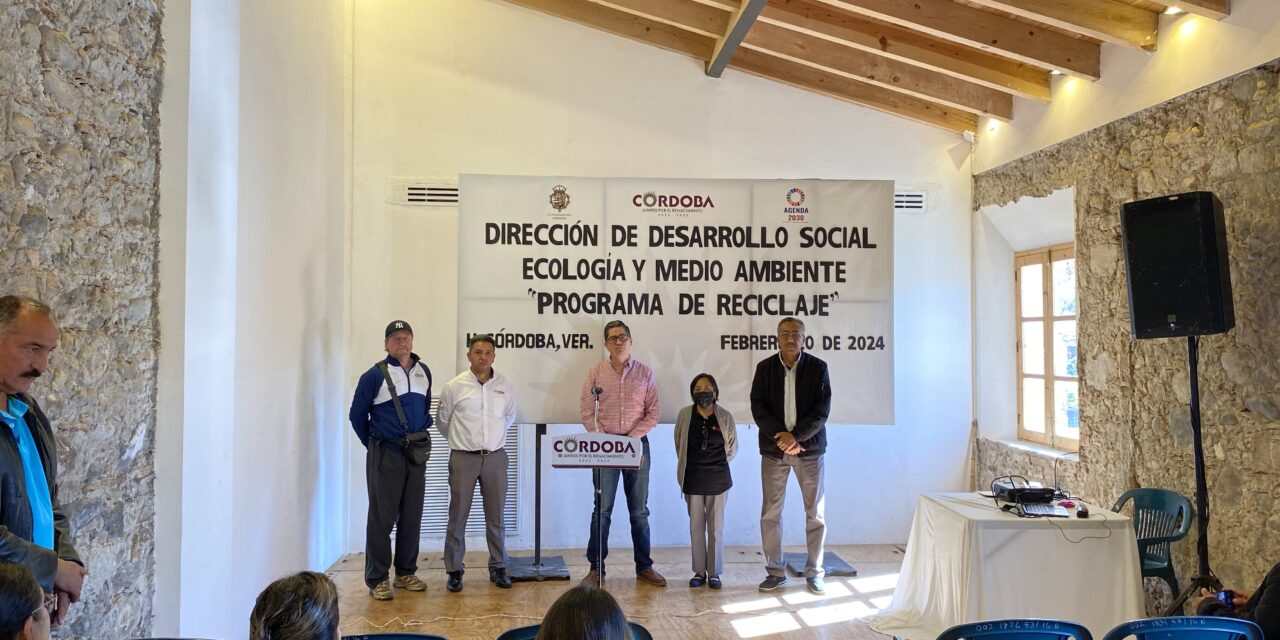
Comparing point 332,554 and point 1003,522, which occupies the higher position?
point 1003,522

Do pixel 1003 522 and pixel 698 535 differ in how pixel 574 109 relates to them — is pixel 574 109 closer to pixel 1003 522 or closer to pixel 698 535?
pixel 698 535

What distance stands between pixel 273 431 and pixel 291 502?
1.79ft

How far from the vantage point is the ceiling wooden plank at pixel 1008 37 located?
16.1 feet

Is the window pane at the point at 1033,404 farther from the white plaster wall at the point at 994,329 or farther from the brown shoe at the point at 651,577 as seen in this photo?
the brown shoe at the point at 651,577

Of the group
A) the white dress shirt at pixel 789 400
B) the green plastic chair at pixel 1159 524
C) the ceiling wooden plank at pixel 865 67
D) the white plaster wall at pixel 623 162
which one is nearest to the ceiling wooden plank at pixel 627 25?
the white plaster wall at pixel 623 162

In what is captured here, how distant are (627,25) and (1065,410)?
14.0 feet

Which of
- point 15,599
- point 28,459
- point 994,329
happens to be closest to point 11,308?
point 28,459

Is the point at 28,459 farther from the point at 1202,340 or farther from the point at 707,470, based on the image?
the point at 1202,340

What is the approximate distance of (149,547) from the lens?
3.02m

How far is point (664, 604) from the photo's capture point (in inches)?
189

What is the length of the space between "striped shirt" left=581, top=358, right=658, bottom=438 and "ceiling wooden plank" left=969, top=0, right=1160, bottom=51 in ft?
9.72

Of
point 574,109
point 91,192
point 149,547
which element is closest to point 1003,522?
point 149,547

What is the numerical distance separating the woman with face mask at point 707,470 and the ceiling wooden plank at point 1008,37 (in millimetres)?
2531

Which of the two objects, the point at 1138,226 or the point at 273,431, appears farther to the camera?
the point at 273,431
